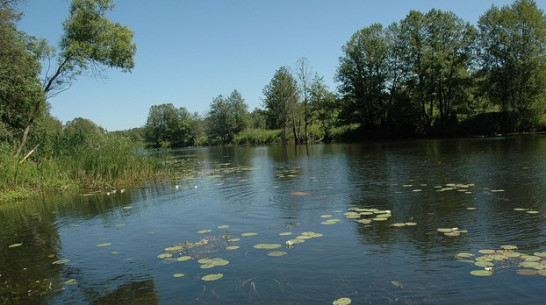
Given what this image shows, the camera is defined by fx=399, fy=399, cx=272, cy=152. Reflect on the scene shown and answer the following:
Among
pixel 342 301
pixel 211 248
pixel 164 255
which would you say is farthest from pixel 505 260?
pixel 164 255

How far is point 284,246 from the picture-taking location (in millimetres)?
7121

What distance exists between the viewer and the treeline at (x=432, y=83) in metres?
44.8

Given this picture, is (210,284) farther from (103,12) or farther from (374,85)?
(374,85)

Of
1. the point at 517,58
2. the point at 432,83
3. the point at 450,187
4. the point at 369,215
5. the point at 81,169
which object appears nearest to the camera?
the point at 369,215

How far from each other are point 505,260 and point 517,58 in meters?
48.0

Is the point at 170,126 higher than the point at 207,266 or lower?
higher

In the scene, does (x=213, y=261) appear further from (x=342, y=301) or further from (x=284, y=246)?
(x=342, y=301)

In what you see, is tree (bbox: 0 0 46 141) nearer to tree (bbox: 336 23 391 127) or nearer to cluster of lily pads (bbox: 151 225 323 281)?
cluster of lily pads (bbox: 151 225 323 281)

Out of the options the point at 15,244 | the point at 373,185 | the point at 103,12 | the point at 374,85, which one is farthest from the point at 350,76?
the point at 15,244

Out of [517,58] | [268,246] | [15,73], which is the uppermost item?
[517,58]

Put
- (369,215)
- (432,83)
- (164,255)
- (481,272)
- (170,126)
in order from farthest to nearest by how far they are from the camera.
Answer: (170,126)
(432,83)
(369,215)
(164,255)
(481,272)

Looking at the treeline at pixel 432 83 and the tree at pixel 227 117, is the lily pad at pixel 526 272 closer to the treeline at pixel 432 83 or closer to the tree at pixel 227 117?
the treeline at pixel 432 83

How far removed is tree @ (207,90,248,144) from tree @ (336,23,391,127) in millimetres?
46417

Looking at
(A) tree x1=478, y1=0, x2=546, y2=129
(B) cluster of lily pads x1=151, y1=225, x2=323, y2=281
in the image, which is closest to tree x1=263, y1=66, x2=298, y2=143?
(A) tree x1=478, y1=0, x2=546, y2=129
